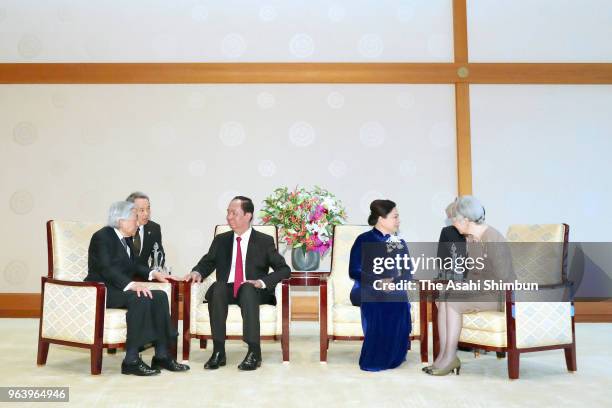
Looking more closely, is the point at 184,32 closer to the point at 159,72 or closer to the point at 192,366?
the point at 159,72

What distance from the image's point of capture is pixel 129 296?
155 inches

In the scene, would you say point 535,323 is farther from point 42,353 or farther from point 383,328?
point 42,353

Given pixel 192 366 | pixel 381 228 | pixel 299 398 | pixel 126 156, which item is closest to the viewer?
pixel 299 398

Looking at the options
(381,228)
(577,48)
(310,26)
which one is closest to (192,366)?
(381,228)

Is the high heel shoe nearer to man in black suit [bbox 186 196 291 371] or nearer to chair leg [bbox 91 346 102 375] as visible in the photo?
man in black suit [bbox 186 196 291 371]

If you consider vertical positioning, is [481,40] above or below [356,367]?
above

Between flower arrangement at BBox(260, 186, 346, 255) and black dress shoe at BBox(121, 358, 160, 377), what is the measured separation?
163 centimetres

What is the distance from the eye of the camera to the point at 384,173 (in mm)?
6770

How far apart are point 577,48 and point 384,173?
2.85m

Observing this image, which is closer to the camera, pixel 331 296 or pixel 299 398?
pixel 299 398

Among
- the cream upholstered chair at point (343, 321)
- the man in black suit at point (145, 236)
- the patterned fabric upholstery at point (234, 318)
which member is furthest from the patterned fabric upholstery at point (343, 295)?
the man in black suit at point (145, 236)

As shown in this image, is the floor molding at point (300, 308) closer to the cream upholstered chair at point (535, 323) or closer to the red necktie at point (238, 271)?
the red necktie at point (238, 271)

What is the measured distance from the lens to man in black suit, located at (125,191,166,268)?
4863 millimetres

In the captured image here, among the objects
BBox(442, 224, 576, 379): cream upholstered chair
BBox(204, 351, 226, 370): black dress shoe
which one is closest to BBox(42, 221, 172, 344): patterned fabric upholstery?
BBox(204, 351, 226, 370): black dress shoe
